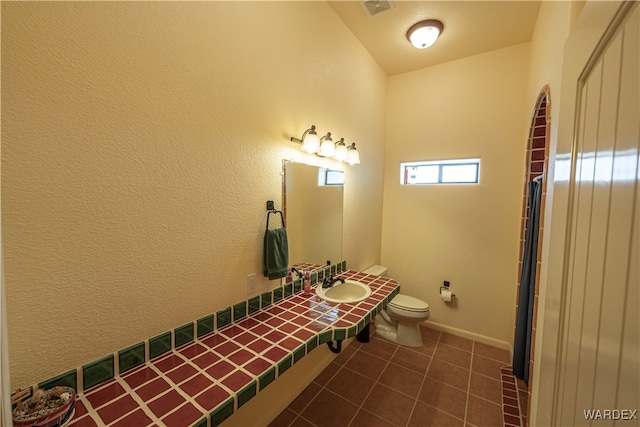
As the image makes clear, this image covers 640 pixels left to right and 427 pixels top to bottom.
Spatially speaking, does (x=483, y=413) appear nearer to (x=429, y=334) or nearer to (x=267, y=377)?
(x=429, y=334)

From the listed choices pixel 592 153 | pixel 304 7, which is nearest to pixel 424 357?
pixel 592 153

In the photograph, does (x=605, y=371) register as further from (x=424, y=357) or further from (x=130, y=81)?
(x=424, y=357)

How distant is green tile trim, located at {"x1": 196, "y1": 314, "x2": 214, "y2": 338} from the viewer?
4.02 ft

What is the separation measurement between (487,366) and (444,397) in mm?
705

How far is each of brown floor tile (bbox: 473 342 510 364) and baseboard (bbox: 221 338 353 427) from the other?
156 centimetres

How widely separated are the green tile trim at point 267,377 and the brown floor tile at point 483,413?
1588 mm

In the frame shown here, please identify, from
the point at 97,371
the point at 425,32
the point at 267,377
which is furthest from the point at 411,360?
the point at 425,32

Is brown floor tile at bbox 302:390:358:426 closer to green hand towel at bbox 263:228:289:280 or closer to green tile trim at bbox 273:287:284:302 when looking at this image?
green tile trim at bbox 273:287:284:302

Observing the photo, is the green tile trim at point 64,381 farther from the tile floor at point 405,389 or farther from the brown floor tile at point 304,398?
the brown floor tile at point 304,398

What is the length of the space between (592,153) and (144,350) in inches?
64.7

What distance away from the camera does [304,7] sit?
5.79 ft

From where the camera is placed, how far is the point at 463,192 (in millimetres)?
2652

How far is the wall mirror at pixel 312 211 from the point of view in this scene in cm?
177

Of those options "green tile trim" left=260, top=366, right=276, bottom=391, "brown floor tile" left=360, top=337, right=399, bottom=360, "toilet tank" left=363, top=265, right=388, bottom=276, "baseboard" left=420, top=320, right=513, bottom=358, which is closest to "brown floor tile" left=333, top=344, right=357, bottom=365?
"brown floor tile" left=360, top=337, right=399, bottom=360
